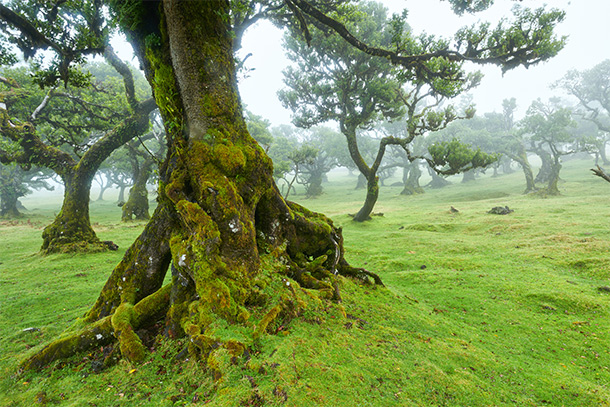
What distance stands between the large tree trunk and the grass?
0.46 metres

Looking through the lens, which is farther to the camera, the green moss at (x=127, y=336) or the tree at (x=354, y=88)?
the tree at (x=354, y=88)

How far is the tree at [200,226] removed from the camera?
150 inches

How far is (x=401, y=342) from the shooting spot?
4117mm

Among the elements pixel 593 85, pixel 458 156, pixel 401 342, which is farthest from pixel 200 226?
pixel 593 85

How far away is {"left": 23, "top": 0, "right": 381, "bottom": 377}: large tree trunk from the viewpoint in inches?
150

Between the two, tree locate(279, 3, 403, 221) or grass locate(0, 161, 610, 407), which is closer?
grass locate(0, 161, 610, 407)

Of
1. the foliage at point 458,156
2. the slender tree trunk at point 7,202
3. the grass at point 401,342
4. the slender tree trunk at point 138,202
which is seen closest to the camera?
the grass at point 401,342

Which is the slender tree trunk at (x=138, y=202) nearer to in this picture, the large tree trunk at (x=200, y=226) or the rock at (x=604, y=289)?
the large tree trunk at (x=200, y=226)

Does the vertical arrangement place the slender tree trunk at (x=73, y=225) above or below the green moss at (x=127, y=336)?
above

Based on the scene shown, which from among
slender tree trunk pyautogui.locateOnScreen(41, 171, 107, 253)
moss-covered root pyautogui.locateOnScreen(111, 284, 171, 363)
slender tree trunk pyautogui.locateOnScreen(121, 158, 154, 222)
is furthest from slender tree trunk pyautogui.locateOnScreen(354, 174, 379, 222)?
slender tree trunk pyautogui.locateOnScreen(121, 158, 154, 222)

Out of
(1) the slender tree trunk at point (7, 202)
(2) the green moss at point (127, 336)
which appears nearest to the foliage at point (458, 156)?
(2) the green moss at point (127, 336)

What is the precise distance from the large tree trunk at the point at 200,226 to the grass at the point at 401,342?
462mm

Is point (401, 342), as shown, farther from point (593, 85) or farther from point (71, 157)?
point (593, 85)

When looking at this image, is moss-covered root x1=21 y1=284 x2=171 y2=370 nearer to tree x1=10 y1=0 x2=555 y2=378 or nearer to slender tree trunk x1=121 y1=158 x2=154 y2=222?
tree x1=10 y1=0 x2=555 y2=378
